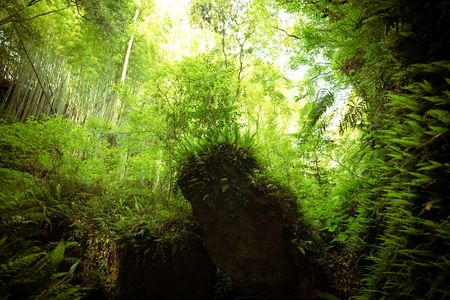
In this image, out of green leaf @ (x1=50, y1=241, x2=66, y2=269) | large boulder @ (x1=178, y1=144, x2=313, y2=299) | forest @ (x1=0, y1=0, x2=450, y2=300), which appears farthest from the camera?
large boulder @ (x1=178, y1=144, x2=313, y2=299)

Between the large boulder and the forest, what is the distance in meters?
0.02

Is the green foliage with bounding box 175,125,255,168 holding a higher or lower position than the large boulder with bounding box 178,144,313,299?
higher

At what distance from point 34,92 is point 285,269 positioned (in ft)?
37.9

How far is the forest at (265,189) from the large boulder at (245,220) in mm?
19

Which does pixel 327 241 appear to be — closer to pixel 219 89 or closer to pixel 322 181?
pixel 322 181

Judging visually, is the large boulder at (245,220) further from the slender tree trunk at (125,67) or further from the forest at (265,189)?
the slender tree trunk at (125,67)

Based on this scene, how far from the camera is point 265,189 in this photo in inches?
133

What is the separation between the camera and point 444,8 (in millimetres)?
1647

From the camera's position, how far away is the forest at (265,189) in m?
1.79

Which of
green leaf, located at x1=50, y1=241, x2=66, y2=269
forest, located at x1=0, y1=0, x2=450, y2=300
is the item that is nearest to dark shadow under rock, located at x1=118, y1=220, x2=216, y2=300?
forest, located at x1=0, y1=0, x2=450, y2=300

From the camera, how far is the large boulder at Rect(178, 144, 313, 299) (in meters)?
3.12

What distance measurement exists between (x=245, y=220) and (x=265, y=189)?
1.71 feet

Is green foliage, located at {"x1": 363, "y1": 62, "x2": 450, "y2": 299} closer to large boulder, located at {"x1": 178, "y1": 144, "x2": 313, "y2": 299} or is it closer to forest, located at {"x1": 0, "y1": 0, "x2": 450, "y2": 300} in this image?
forest, located at {"x1": 0, "y1": 0, "x2": 450, "y2": 300}

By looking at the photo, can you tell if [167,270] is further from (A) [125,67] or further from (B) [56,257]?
(A) [125,67]
